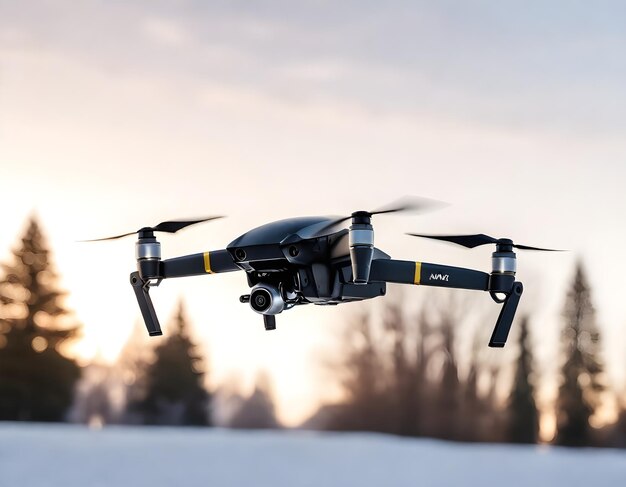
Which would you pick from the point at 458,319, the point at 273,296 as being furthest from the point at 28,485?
the point at 273,296

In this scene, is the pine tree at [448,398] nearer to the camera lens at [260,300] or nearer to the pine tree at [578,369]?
the pine tree at [578,369]

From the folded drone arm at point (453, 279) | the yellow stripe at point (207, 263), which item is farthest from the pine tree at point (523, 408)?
the yellow stripe at point (207, 263)

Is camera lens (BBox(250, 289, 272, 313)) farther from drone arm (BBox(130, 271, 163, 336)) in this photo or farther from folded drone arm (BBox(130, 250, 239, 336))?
drone arm (BBox(130, 271, 163, 336))

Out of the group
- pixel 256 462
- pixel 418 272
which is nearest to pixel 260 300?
pixel 418 272

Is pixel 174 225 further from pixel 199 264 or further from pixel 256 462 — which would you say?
pixel 256 462

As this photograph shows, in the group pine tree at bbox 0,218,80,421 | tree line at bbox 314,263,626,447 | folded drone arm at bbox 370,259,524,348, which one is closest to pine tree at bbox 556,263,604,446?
tree line at bbox 314,263,626,447

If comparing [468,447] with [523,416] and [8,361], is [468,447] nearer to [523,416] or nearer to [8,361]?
[523,416]
